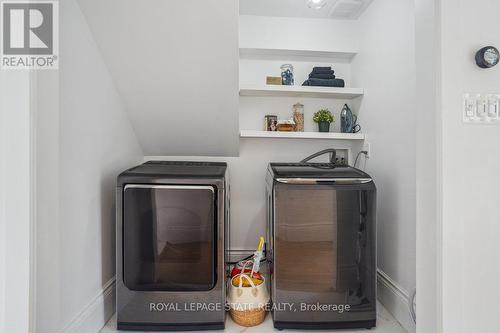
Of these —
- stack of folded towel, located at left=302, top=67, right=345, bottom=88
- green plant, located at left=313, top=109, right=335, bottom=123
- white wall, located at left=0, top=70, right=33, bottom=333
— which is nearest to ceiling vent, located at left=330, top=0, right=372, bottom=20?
stack of folded towel, located at left=302, top=67, right=345, bottom=88

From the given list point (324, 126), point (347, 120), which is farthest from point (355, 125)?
point (324, 126)

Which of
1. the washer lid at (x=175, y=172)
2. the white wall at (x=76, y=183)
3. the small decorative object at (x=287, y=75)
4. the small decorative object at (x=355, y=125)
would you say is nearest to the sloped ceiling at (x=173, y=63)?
the white wall at (x=76, y=183)

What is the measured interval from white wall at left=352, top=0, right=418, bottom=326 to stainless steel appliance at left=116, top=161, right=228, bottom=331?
41.7 inches

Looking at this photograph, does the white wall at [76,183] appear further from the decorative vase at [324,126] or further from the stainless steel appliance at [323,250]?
the decorative vase at [324,126]

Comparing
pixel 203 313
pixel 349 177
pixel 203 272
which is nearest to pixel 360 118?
pixel 349 177

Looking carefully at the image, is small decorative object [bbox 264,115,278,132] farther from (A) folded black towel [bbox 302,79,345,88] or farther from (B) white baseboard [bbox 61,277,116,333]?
(B) white baseboard [bbox 61,277,116,333]

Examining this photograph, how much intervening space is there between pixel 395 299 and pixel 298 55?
1984 mm

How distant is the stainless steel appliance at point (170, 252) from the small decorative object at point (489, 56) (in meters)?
1.23

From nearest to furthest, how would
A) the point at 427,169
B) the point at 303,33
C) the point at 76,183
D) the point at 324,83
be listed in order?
the point at 427,169, the point at 76,183, the point at 324,83, the point at 303,33

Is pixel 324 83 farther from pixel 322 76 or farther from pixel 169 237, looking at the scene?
pixel 169 237

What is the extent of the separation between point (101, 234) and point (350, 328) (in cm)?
150

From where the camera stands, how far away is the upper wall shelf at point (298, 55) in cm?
234

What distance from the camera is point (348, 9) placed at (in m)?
2.19

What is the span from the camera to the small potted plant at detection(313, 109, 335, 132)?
2.31 meters
